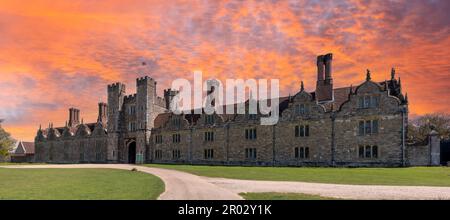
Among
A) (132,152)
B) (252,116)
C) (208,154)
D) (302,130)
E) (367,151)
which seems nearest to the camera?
(367,151)

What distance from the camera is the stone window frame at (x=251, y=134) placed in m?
46.6

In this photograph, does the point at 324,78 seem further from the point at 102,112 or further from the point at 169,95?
the point at 102,112

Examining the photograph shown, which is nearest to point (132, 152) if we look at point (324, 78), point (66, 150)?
point (66, 150)

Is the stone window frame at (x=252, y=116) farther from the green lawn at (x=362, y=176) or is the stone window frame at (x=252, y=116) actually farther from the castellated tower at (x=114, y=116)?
the castellated tower at (x=114, y=116)

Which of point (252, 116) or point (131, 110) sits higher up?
→ point (131, 110)

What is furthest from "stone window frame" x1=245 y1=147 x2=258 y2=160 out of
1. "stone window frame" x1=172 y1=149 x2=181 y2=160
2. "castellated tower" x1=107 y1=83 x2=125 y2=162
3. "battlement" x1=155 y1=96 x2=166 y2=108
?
"castellated tower" x1=107 y1=83 x2=125 y2=162

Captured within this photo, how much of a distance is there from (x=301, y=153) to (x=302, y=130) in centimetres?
272

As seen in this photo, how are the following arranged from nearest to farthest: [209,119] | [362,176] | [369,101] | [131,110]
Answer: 1. [362,176]
2. [369,101]
3. [209,119]
4. [131,110]

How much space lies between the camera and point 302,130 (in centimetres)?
4269

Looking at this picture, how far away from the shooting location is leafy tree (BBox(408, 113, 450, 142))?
61.6 meters

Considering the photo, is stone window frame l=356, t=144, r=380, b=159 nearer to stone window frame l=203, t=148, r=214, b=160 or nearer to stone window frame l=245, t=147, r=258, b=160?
stone window frame l=245, t=147, r=258, b=160

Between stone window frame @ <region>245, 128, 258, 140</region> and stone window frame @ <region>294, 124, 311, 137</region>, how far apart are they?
5.64 metres
